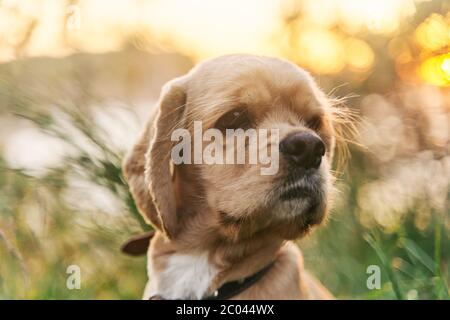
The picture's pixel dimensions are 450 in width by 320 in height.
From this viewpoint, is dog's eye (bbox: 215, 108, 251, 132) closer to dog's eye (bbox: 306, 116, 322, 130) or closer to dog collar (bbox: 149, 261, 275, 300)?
dog's eye (bbox: 306, 116, 322, 130)

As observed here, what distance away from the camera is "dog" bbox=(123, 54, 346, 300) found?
2.70 meters

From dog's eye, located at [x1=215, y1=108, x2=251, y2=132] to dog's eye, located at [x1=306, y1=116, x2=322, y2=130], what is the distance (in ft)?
1.03

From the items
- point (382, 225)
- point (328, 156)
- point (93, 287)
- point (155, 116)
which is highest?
point (155, 116)

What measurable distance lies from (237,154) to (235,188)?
0.13m

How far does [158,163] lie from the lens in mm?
2879

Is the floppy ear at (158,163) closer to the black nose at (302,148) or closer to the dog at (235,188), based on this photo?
the dog at (235,188)

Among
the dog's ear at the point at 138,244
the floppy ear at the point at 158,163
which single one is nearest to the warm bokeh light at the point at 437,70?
the floppy ear at the point at 158,163

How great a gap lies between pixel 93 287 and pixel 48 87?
1198mm

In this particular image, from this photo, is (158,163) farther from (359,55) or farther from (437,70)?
(359,55)

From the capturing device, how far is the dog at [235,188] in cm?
270

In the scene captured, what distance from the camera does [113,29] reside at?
410cm

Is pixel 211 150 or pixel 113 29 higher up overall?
pixel 113 29
